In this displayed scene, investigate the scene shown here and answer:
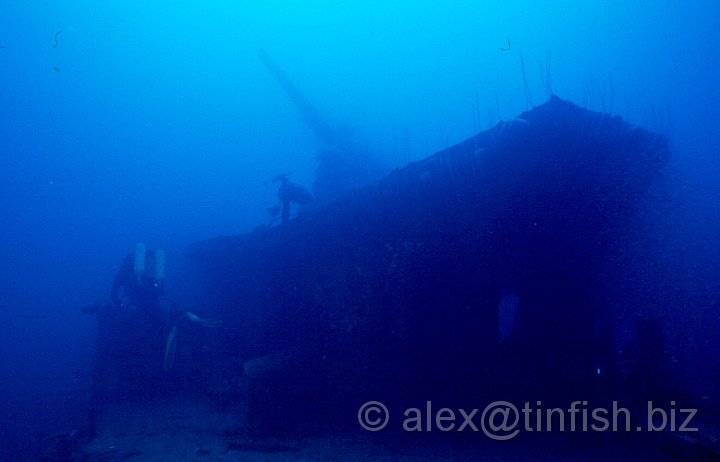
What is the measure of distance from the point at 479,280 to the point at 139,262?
11247mm

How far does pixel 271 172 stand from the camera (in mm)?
91812

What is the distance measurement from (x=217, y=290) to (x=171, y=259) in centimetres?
2117

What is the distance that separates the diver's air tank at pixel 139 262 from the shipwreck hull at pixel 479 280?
25.0 feet

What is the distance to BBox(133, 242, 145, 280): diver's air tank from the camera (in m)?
12.4

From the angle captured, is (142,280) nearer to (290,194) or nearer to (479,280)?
(290,194)

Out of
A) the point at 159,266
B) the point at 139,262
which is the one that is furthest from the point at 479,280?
the point at 139,262

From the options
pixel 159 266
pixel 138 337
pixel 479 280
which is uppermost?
pixel 159 266

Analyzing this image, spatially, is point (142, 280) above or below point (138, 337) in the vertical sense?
above

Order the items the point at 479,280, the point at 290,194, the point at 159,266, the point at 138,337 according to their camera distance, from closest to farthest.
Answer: the point at 479,280, the point at 138,337, the point at 290,194, the point at 159,266

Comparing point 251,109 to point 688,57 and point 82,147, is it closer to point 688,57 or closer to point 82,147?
point 82,147

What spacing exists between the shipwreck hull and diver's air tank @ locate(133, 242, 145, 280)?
7.62 meters

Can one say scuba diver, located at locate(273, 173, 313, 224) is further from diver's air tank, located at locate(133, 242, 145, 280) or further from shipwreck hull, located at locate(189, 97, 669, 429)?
shipwreck hull, located at locate(189, 97, 669, 429)

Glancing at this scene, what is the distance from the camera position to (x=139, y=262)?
12.6 metres

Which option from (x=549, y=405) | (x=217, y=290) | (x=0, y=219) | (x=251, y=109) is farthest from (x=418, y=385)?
(x=251, y=109)
